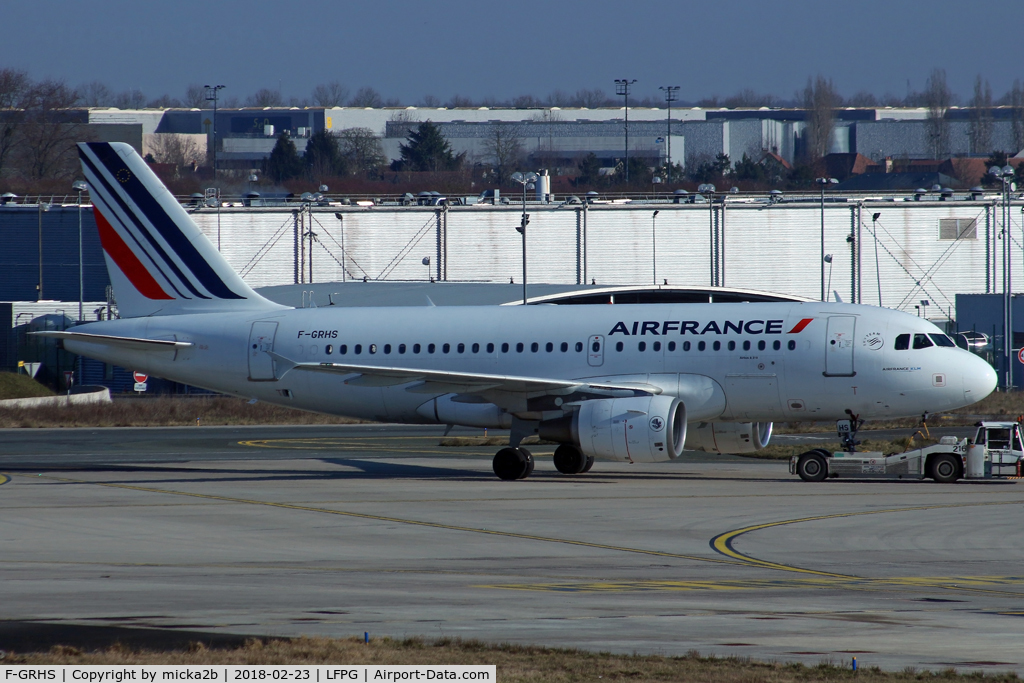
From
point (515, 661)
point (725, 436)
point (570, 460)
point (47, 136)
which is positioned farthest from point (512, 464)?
point (47, 136)

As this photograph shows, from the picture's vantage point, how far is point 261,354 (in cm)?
3716

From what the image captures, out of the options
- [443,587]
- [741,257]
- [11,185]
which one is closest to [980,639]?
[443,587]

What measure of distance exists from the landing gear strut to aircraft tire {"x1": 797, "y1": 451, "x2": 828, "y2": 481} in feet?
24.4

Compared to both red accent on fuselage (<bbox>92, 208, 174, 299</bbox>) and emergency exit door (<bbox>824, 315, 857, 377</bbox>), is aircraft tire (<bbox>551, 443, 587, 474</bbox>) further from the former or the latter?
red accent on fuselage (<bbox>92, 208, 174, 299</bbox>)

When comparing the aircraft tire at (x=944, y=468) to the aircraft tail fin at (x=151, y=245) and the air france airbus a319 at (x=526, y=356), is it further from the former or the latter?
the aircraft tail fin at (x=151, y=245)

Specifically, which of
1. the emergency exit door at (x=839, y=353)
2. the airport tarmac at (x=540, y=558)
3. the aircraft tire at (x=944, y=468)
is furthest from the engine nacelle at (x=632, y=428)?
the aircraft tire at (x=944, y=468)

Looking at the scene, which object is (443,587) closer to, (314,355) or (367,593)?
(367,593)

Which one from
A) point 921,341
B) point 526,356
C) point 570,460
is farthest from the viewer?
point 570,460

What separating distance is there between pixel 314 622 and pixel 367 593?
94.8 inches

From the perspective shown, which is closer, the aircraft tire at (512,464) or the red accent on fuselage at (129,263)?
the aircraft tire at (512,464)

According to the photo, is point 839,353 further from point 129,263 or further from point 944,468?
point 129,263

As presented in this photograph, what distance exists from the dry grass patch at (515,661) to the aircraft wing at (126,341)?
24.3 m

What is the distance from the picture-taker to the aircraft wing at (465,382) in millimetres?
32781

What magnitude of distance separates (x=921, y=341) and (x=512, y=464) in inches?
454
